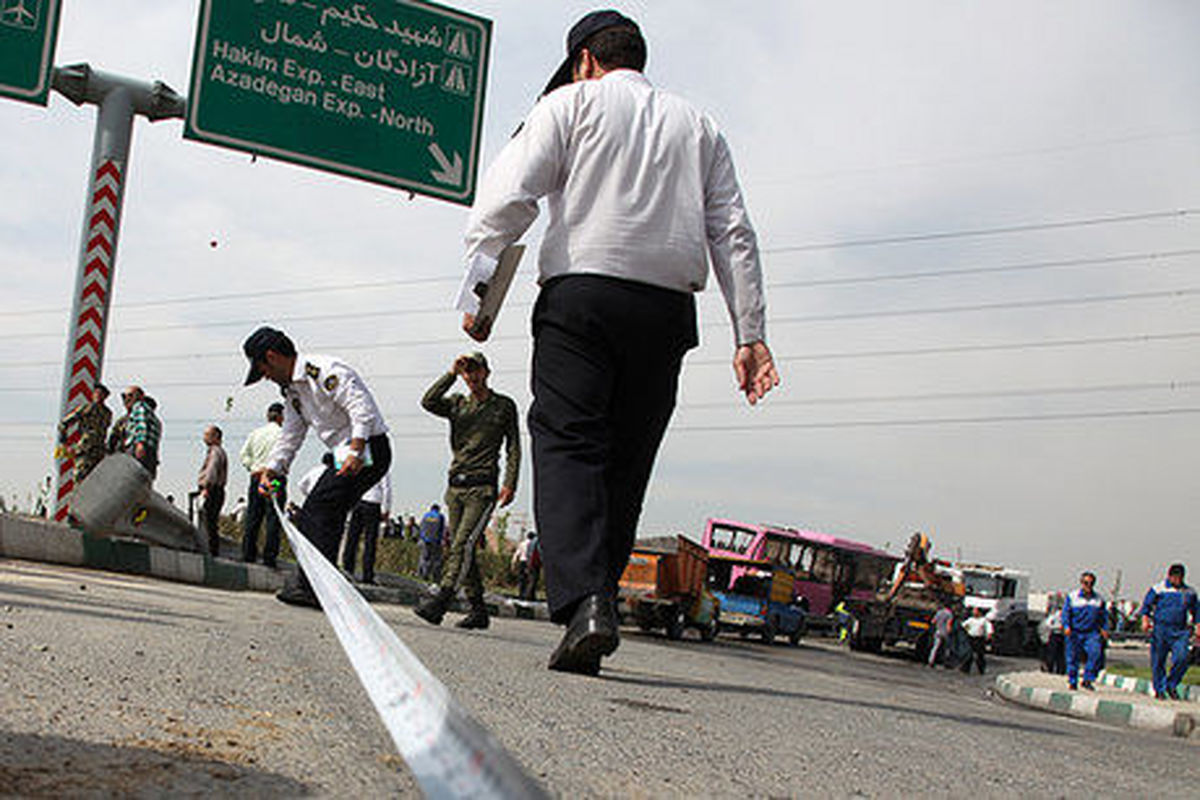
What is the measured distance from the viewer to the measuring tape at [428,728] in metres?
1.22

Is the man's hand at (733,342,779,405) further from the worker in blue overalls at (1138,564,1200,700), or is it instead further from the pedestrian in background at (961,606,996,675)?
the pedestrian in background at (961,606,996,675)

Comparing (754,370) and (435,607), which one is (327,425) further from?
(754,370)

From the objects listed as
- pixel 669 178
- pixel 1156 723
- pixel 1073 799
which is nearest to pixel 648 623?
pixel 1156 723

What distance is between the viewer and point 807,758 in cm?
278

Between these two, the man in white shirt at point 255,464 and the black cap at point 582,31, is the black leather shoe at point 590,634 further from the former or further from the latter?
the man in white shirt at point 255,464

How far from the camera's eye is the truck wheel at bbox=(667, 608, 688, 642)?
725 inches

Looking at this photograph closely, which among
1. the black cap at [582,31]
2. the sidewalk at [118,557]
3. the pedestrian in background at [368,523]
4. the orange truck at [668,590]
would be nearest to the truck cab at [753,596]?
the orange truck at [668,590]

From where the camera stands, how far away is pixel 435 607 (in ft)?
24.0

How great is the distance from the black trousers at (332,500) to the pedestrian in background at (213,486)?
717 centimetres

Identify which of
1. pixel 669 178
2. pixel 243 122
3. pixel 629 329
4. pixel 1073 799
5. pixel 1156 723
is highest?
pixel 243 122

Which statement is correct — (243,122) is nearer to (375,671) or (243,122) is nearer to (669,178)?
(669,178)

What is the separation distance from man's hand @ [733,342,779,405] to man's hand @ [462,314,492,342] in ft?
2.70

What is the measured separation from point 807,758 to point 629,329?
163 centimetres

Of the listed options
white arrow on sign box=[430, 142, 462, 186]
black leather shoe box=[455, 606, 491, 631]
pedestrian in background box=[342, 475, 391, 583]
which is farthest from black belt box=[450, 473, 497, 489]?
white arrow on sign box=[430, 142, 462, 186]
